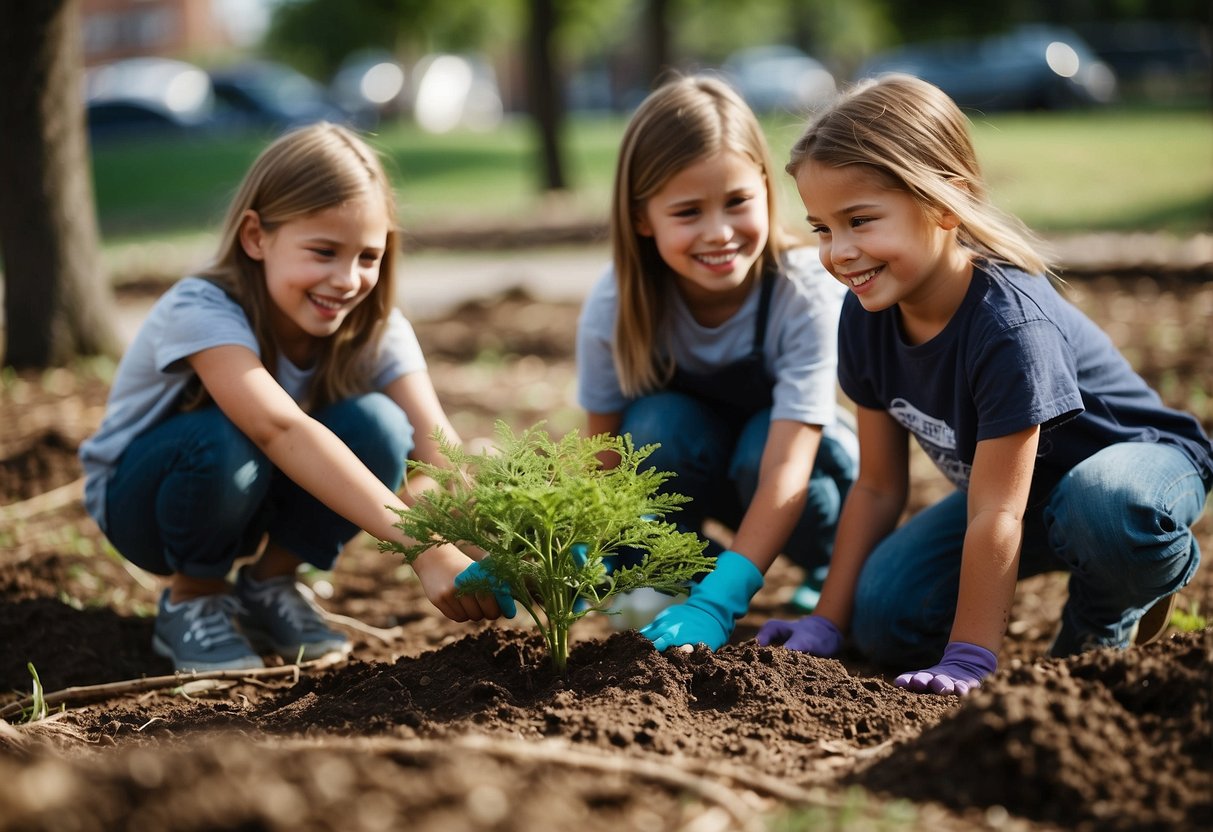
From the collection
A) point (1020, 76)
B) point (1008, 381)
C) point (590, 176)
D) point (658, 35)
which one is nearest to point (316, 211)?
point (1008, 381)

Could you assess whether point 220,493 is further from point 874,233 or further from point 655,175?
point 874,233

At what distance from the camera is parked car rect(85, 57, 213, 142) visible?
26797mm

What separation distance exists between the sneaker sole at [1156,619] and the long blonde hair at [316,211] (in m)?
2.15

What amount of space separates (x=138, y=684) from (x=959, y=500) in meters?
2.14

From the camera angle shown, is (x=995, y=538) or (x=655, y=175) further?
(x=655, y=175)

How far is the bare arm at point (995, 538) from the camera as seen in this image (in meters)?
2.61

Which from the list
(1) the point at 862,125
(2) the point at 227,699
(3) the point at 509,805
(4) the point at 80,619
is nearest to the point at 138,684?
(2) the point at 227,699

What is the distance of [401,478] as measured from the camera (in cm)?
336

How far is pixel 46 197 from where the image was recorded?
5633 mm

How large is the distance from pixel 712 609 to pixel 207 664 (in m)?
1.29

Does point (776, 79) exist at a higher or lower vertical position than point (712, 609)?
higher

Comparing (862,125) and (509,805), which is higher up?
(862,125)

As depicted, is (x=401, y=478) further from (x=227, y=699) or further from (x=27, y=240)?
(x=27, y=240)

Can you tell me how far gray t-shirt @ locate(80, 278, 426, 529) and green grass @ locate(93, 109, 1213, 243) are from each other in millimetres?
7316
